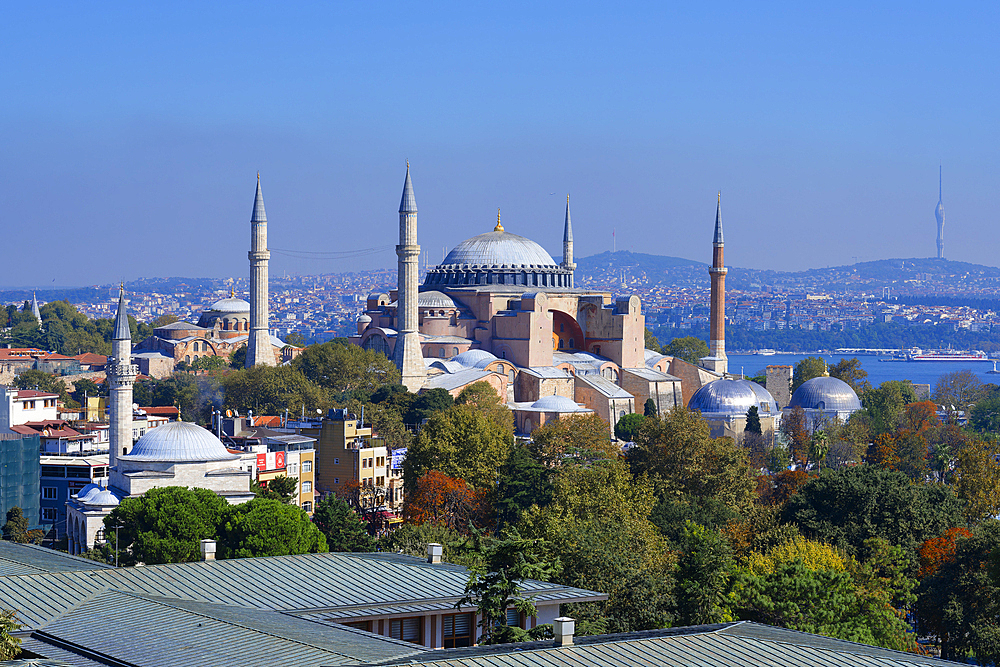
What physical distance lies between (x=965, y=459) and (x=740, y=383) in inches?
657

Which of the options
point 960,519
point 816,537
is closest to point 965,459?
point 960,519

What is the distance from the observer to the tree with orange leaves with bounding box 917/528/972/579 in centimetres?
2734

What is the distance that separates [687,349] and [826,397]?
20.9m

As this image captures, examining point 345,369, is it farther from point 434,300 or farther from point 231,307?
point 231,307

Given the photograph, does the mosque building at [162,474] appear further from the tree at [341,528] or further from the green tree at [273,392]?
the green tree at [273,392]

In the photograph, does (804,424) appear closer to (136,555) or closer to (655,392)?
(655,392)

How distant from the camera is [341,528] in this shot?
30156 mm

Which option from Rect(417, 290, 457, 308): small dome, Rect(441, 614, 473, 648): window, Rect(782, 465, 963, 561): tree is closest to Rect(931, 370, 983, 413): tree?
Rect(417, 290, 457, 308): small dome

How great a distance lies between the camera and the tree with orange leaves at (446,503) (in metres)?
34.2

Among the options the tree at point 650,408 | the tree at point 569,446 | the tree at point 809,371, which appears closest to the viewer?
the tree at point 569,446

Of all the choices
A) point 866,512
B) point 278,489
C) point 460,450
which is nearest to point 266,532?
point 278,489

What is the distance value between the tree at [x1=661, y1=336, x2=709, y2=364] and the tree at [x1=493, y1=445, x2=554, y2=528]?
38848 mm

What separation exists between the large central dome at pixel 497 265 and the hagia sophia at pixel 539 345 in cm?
5

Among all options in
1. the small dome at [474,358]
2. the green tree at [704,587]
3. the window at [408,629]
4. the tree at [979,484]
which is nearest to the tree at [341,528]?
the green tree at [704,587]
